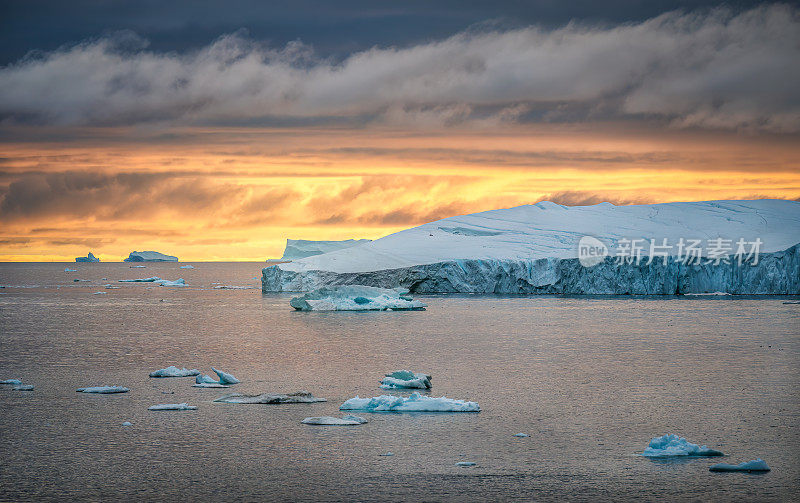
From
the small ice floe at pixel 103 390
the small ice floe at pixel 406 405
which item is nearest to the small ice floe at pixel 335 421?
the small ice floe at pixel 406 405

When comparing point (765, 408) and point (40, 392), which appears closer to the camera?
point (765, 408)

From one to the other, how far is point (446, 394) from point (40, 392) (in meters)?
5.95

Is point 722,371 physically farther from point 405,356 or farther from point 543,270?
A: point 543,270

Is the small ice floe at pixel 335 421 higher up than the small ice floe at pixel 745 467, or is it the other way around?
the small ice floe at pixel 745 467

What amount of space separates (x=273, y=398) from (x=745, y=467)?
20.0ft

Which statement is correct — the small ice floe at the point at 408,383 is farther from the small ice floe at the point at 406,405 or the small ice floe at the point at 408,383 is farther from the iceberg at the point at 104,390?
the iceberg at the point at 104,390

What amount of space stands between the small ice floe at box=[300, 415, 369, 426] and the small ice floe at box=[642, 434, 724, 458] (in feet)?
10.8

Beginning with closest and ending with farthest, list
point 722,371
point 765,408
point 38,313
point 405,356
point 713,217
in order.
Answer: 1. point 765,408
2. point 722,371
3. point 405,356
4. point 38,313
5. point 713,217

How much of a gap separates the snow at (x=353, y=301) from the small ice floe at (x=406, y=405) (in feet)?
74.2

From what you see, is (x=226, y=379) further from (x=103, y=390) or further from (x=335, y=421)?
(x=335, y=421)

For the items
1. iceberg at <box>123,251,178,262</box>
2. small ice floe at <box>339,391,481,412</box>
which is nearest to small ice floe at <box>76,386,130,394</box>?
small ice floe at <box>339,391,481,412</box>

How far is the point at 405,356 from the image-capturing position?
57.1 ft

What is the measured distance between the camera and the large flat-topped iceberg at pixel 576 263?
150 ft

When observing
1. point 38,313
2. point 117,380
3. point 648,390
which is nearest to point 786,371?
point 648,390
